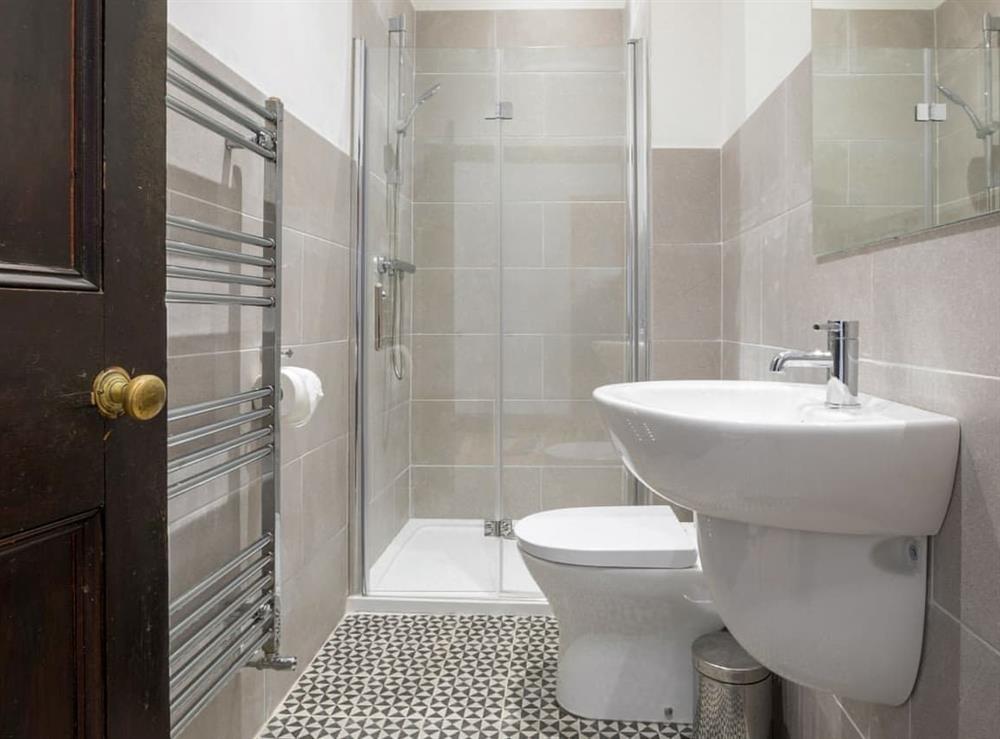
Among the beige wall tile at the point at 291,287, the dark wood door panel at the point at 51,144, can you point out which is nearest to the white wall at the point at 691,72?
the beige wall tile at the point at 291,287

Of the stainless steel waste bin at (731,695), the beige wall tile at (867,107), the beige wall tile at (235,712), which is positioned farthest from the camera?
the stainless steel waste bin at (731,695)

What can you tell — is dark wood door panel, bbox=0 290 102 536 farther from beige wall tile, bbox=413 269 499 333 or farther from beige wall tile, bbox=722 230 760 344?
beige wall tile, bbox=413 269 499 333

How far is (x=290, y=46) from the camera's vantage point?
1.83 m

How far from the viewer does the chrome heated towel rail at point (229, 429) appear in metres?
1.21

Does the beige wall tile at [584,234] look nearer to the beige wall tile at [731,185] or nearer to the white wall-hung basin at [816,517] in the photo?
the beige wall tile at [731,185]

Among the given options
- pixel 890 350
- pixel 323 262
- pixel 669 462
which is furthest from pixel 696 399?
pixel 323 262

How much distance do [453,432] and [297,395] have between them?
3.29ft

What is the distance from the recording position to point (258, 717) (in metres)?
1.65

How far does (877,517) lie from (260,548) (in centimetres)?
120

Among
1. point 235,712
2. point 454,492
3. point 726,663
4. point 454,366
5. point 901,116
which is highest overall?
point 901,116

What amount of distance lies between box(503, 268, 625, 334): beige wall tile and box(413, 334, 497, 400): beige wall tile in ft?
0.47

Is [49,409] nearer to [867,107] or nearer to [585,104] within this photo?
[867,107]

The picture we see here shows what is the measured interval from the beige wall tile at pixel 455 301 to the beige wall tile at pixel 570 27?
51.1 inches

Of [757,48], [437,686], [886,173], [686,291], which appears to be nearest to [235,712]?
[437,686]
